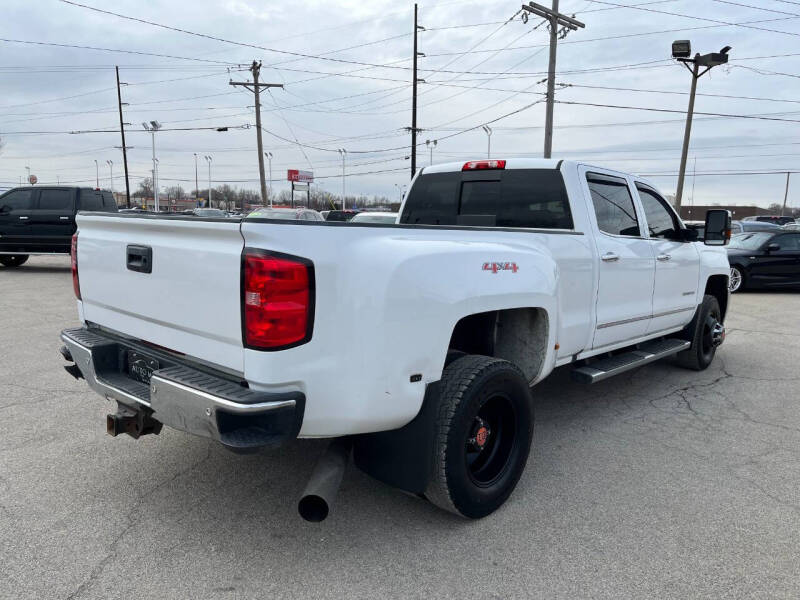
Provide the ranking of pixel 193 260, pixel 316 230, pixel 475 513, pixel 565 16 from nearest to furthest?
1. pixel 316 230
2. pixel 193 260
3. pixel 475 513
4. pixel 565 16

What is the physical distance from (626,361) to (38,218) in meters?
14.5

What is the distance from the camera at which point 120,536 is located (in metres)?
2.82

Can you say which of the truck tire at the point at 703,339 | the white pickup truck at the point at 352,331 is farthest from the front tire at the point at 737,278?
the white pickup truck at the point at 352,331

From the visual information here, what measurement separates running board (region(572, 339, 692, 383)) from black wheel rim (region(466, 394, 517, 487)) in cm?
104

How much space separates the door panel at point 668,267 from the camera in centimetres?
497

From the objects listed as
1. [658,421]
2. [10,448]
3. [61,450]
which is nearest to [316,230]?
[61,450]

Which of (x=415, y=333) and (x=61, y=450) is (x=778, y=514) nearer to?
(x=415, y=333)

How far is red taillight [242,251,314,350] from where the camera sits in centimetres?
227

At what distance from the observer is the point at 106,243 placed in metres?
3.13

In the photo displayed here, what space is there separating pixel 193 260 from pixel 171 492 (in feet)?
5.01

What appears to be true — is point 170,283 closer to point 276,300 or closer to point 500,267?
point 276,300

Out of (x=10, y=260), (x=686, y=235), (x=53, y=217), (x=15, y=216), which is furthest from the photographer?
(x=10, y=260)

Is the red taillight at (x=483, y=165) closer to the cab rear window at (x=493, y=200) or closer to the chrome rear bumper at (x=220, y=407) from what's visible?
the cab rear window at (x=493, y=200)

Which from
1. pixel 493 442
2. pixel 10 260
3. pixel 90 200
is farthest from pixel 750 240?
pixel 10 260
